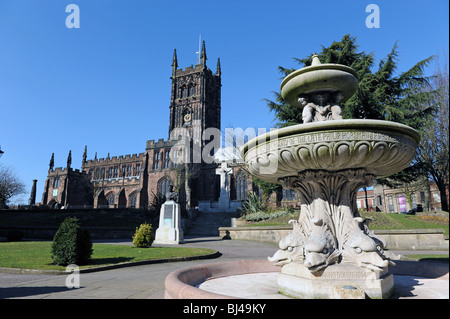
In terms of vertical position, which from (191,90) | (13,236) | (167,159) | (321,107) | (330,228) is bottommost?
(13,236)

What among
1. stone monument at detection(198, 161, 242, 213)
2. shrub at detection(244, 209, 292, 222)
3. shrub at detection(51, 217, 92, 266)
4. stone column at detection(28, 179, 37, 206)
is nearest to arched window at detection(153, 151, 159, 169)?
stone monument at detection(198, 161, 242, 213)

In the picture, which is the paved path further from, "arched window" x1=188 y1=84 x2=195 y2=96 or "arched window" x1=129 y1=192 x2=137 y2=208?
"arched window" x1=188 y1=84 x2=195 y2=96

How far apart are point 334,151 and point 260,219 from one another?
18914 millimetres

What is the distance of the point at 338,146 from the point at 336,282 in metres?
1.71

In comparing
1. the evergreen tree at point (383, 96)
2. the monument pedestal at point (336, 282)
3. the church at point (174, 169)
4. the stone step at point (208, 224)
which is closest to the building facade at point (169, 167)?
the church at point (174, 169)

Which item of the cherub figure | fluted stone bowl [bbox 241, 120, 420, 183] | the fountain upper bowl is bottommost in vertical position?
fluted stone bowl [bbox 241, 120, 420, 183]

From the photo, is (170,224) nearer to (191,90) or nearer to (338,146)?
(338,146)

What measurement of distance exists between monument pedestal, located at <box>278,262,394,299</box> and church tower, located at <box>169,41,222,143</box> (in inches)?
1936

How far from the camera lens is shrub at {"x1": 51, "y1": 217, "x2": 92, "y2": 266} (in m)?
7.15

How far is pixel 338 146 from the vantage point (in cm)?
353

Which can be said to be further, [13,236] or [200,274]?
[13,236]

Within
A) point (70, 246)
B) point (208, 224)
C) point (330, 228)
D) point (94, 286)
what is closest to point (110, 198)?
point (208, 224)

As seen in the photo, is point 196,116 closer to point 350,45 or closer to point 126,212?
point 126,212

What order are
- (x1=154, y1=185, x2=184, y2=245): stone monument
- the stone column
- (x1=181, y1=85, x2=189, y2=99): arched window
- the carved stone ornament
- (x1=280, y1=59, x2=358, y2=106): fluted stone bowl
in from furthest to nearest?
1. (x1=181, y1=85, x2=189, y2=99): arched window
2. the stone column
3. (x1=154, y1=185, x2=184, y2=245): stone monument
4. (x1=280, y1=59, x2=358, y2=106): fluted stone bowl
5. the carved stone ornament
